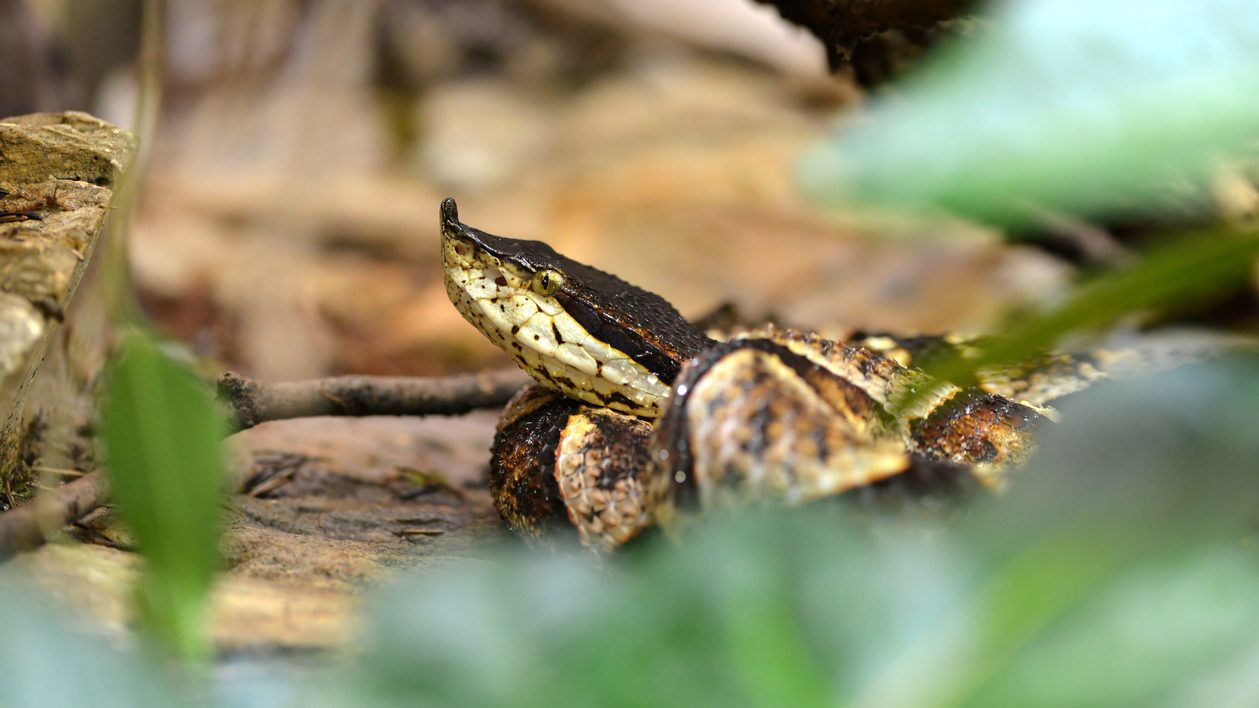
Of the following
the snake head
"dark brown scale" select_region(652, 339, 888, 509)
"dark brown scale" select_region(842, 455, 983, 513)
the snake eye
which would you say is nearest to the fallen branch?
the snake head

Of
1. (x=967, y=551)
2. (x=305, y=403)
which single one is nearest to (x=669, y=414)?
(x=967, y=551)

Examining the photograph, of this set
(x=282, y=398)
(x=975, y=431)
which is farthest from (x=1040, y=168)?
(x=282, y=398)

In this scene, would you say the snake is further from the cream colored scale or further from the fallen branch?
the fallen branch

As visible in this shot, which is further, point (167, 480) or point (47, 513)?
point (47, 513)

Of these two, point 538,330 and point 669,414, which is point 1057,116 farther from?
point 538,330

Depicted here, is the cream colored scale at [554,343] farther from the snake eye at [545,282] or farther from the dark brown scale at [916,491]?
the dark brown scale at [916,491]

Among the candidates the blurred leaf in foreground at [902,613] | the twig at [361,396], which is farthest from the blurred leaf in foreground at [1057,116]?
the twig at [361,396]

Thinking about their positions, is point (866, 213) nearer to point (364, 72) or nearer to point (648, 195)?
point (648, 195)
